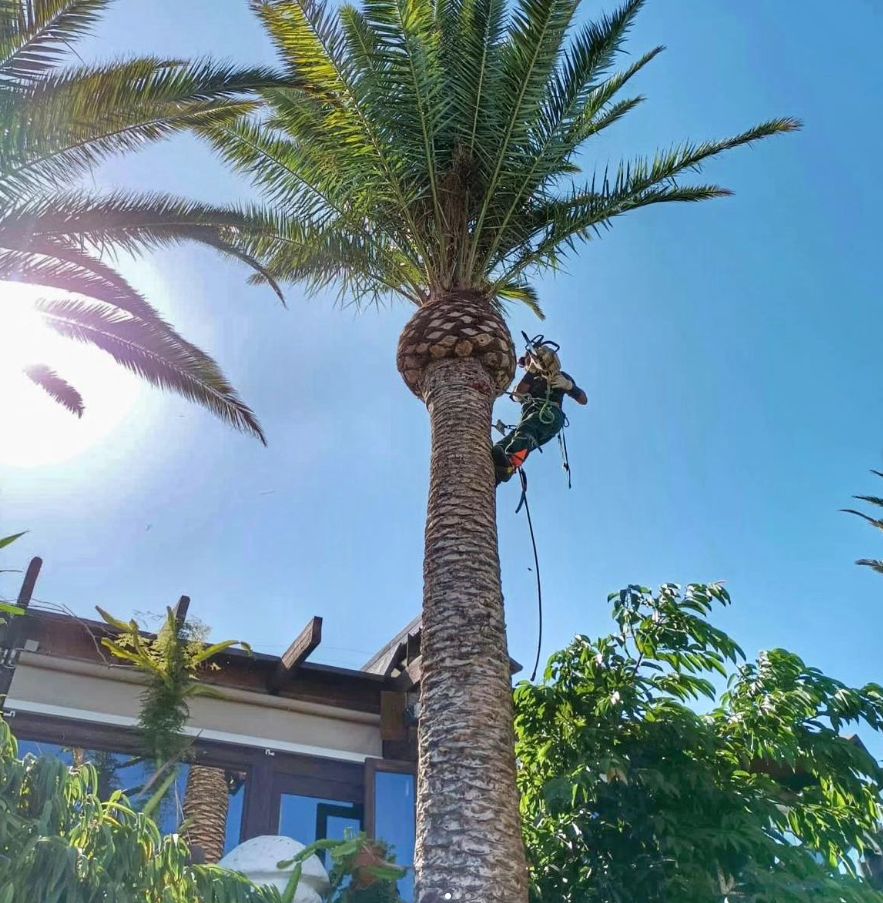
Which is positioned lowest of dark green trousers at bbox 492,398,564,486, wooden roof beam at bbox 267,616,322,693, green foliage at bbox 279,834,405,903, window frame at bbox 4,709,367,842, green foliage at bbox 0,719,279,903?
green foliage at bbox 0,719,279,903

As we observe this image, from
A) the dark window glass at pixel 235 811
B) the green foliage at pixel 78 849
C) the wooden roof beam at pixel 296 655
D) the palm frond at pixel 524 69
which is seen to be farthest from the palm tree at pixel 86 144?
the green foliage at pixel 78 849

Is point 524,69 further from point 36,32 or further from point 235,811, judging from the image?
point 235,811

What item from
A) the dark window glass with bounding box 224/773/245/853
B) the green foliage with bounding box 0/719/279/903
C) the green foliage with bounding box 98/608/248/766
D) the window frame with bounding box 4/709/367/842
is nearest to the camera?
the green foliage with bounding box 0/719/279/903

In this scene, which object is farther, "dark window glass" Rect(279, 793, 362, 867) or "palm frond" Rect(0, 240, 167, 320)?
"dark window glass" Rect(279, 793, 362, 867)

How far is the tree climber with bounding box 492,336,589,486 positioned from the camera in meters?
8.08

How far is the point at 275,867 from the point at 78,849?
3.02m

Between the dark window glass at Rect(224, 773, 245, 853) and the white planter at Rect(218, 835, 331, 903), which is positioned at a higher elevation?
the dark window glass at Rect(224, 773, 245, 853)

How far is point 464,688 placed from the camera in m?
5.59

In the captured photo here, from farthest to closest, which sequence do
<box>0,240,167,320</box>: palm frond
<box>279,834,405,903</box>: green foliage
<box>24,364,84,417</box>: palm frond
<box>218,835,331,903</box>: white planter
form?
<box>24,364,84,417</box>: palm frond → <box>0,240,167,320</box>: palm frond → <box>218,835,331,903</box>: white planter → <box>279,834,405,903</box>: green foliage

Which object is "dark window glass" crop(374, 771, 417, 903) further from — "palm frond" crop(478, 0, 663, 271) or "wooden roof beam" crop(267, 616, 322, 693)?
"palm frond" crop(478, 0, 663, 271)

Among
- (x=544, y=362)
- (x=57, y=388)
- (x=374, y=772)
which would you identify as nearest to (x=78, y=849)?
(x=374, y=772)

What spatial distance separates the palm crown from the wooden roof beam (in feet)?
11.2

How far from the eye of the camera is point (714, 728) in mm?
7066

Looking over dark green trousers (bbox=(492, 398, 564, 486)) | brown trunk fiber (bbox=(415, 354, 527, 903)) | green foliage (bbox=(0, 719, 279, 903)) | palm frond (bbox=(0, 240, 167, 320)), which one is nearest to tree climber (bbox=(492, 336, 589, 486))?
dark green trousers (bbox=(492, 398, 564, 486))
